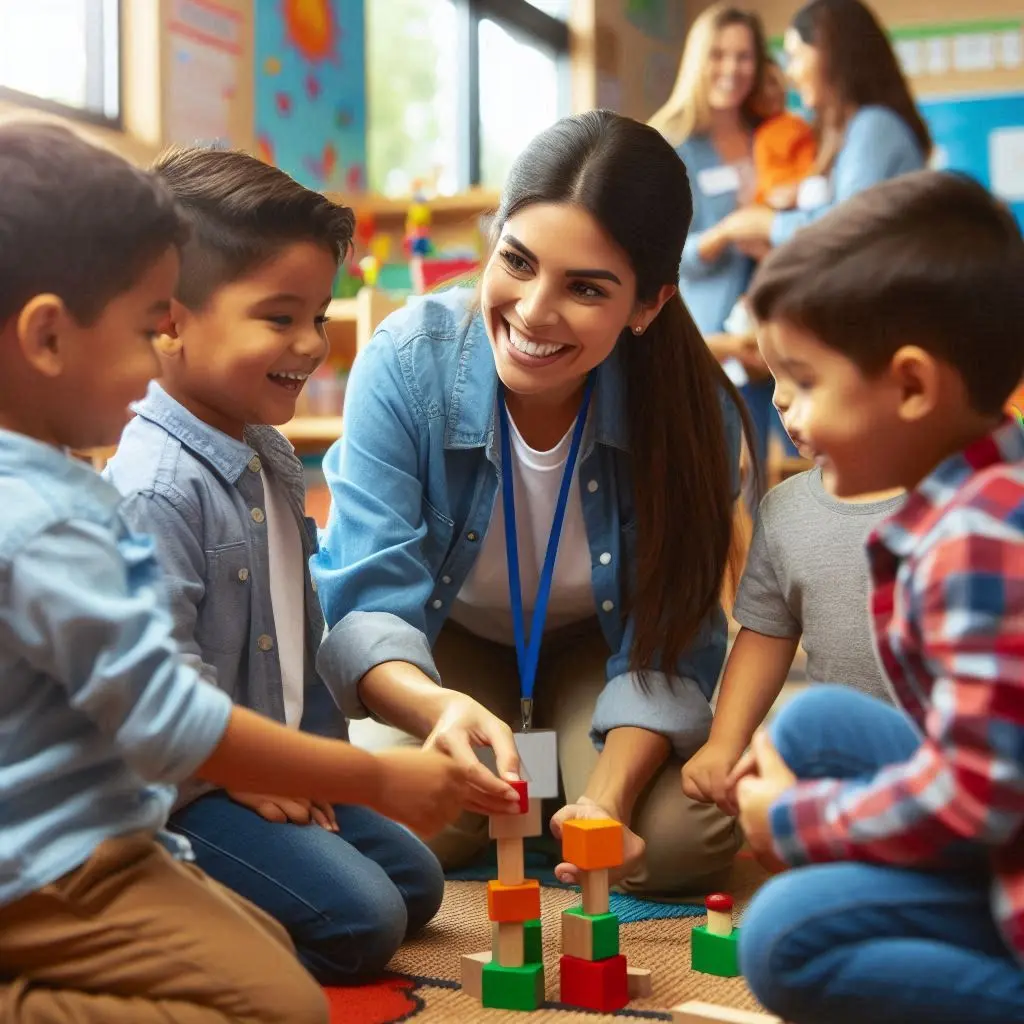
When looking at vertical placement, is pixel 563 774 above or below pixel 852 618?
below

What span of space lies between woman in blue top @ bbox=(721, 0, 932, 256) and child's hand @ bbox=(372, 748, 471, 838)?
7.15ft

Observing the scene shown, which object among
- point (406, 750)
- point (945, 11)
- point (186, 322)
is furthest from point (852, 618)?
point (945, 11)

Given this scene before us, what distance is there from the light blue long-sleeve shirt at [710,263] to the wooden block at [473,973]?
2.39m

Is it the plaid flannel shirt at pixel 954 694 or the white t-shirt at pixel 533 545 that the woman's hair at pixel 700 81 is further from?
the plaid flannel shirt at pixel 954 694

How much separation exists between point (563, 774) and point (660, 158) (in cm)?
78

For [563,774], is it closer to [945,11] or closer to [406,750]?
[406,750]

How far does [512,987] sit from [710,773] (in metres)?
0.32

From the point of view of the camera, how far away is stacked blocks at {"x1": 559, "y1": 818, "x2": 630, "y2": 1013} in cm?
120

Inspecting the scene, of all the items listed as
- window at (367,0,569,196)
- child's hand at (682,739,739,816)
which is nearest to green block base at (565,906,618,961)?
child's hand at (682,739,739,816)

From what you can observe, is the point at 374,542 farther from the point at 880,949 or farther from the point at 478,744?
the point at 880,949

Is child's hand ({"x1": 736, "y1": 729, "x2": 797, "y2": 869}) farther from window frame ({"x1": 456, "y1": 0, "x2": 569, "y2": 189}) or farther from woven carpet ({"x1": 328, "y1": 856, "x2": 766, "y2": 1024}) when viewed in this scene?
window frame ({"x1": 456, "y1": 0, "x2": 569, "y2": 189})

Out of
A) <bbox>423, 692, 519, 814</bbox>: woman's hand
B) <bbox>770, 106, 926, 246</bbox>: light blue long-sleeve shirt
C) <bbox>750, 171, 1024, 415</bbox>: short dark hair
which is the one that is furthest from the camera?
<bbox>770, 106, 926, 246</bbox>: light blue long-sleeve shirt

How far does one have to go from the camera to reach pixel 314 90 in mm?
3758

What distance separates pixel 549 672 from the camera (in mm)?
1852
